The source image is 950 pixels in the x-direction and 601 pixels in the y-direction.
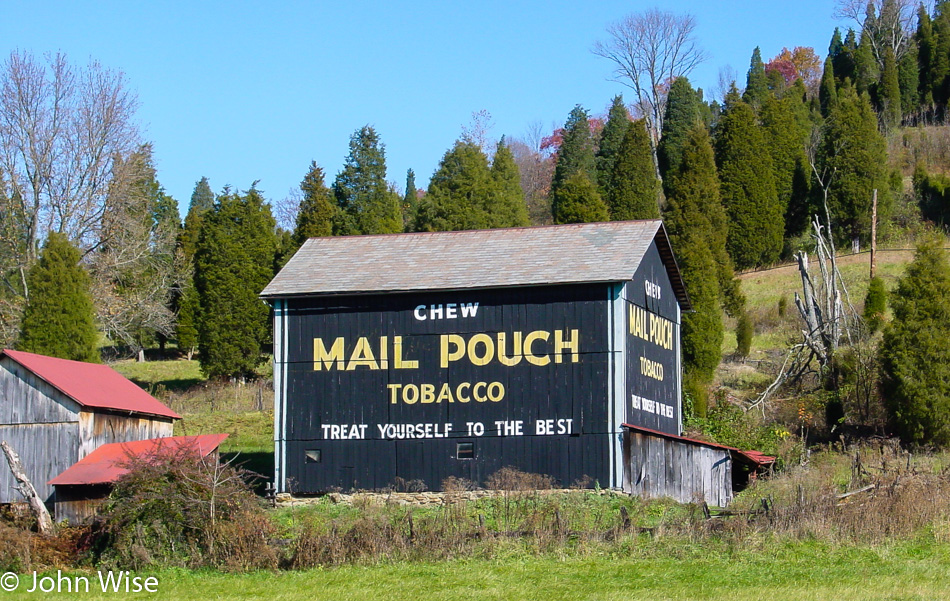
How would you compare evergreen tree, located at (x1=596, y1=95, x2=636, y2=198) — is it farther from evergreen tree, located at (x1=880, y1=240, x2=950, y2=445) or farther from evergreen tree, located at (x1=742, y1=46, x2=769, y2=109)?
evergreen tree, located at (x1=880, y1=240, x2=950, y2=445)

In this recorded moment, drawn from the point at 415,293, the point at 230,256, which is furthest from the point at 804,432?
the point at 230,256

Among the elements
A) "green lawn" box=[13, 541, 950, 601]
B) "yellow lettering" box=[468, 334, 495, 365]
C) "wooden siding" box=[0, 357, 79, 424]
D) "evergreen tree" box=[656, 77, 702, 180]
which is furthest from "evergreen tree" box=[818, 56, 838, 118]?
"green lawn" box=[13, 541, 950, 601]

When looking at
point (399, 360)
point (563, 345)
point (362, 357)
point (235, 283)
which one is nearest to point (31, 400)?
point (362, 357)

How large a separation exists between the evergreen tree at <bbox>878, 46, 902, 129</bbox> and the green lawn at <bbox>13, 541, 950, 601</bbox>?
216ft

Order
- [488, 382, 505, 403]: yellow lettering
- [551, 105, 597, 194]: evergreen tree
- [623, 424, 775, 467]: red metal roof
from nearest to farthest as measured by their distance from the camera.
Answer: [623, 424, 775, 467]: red metal roof → [488, 382, 505, 403]: yellow lettering → [551, 105, 597, 194]: evergreen tree

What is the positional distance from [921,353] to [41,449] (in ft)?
76.2

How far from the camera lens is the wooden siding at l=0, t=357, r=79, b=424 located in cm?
2834

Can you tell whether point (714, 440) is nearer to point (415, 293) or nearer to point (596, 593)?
point (415, 293)

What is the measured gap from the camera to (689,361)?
38.8 m

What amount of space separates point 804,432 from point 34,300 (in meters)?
25.9

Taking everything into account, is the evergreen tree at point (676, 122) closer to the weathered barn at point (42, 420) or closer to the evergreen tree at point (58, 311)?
the evergreen tree at point (58, 311)

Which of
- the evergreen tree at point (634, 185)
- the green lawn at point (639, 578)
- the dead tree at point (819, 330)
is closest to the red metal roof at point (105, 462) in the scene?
the green lawn at point (639, 578)

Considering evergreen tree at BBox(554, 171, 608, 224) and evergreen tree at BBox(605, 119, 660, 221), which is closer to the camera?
evergreen tree at BBox(554, 171, 608, 224)

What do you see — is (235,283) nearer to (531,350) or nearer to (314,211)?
(314,211)
